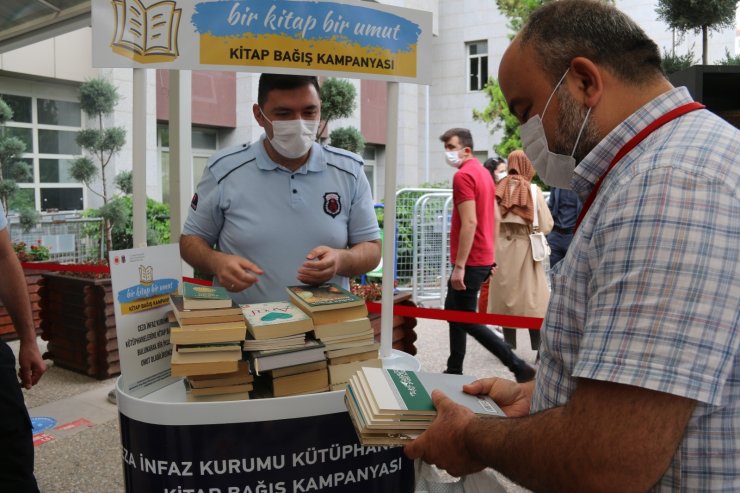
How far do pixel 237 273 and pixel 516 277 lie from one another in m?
3.81

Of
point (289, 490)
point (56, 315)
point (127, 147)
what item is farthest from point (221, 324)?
point (127, 147)

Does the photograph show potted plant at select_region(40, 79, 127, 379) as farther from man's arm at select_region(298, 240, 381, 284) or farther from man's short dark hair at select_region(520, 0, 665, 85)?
man's short dark hair at select_region(520, 0, 665, 85)

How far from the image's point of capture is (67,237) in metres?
8.79

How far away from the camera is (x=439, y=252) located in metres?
8.84

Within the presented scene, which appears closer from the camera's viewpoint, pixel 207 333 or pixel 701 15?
pixel 207 333

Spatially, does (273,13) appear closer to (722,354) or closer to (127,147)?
(722,354)

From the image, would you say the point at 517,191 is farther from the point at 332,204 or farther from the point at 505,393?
the point at 505,393

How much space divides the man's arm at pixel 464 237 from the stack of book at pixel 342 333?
3.23m

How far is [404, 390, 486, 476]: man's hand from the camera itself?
1.31 m

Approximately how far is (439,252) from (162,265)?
6.99 metres

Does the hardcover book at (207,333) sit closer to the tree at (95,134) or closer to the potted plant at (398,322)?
the potted plant at (398,322)

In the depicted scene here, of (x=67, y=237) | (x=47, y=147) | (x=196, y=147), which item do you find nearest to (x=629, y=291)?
(x=67, y=237)

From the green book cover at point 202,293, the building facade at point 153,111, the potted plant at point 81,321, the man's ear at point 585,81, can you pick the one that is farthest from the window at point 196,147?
the man's ear at point 585,81

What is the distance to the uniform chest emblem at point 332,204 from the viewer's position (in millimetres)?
2465
